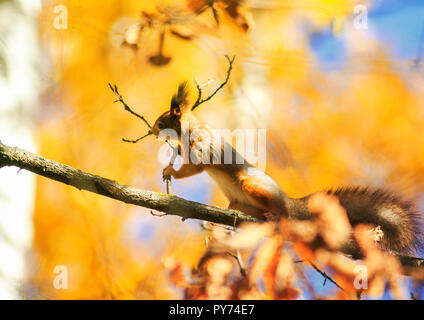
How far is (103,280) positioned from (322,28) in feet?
3.19

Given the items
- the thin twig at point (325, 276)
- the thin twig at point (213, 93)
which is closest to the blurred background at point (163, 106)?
the thin twig at point (213, 93)

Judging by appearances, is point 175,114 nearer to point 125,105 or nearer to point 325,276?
point 125,105

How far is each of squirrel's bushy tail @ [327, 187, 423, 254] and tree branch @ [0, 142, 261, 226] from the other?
0.28 meters

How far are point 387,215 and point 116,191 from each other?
0.76 metres

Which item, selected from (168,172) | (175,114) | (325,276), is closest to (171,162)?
(168,172)

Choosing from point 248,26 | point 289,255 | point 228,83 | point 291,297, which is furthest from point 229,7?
point 291,297

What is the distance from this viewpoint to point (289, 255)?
131cm

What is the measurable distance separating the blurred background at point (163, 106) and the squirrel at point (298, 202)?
0.10 feet

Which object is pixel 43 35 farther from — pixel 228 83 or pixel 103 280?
pixel 103 280

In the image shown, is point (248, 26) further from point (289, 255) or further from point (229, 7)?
point (289, 255)

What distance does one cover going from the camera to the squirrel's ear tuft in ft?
4.40

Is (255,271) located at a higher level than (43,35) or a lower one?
lower

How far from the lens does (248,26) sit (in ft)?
4.54

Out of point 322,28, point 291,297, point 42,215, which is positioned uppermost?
point 322,28
